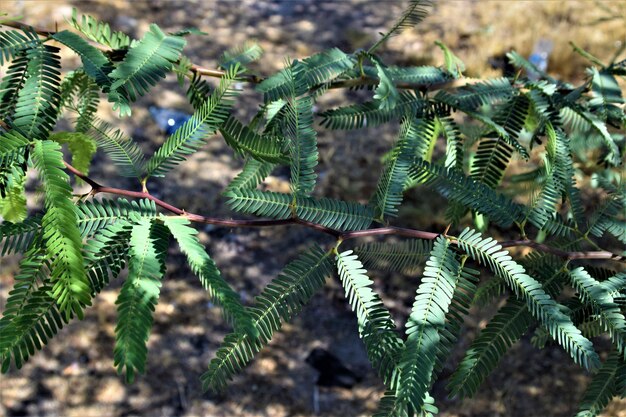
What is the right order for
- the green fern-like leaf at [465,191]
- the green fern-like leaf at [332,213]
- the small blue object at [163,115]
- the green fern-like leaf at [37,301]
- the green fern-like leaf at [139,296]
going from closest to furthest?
the green fern-like leaf at [139,296], the green fern-like leaf at [37,301], the green fern-like leaf at [332,213], the green fern-like leaf at [465,191], the small blue object at [163,115]

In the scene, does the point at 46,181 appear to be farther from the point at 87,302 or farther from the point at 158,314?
the point at 158,314

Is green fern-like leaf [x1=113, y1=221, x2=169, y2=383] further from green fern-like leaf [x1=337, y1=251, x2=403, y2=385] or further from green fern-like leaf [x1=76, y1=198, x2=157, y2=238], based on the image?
green fern-like leaf [x1=337, y1=251, x2=403, y2=385]

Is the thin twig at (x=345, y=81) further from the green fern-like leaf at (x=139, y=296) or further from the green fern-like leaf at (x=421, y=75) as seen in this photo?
the green fern-like leaf at (x=139, y=296)

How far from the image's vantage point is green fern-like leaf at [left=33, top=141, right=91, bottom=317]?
0.95 m

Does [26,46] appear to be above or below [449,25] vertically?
above

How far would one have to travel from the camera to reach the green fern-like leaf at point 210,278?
99 cm

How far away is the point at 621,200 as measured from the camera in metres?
1.54

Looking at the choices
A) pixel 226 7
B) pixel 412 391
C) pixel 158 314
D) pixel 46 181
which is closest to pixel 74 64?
pixel 226 7

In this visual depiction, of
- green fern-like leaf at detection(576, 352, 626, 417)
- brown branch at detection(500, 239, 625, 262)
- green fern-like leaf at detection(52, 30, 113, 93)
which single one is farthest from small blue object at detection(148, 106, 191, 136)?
green fern-like leaf at detection(576, 352, 626, 417)

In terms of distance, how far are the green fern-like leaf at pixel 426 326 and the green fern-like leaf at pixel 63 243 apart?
567 millimetres

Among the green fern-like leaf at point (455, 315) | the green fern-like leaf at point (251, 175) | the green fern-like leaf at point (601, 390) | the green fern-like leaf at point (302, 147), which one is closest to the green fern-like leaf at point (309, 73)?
the green fern-like leaf at point (302, 147)

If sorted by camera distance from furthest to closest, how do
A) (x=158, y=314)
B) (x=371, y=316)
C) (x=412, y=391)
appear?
1. (x=158, y=314)
2. (x=371, y=316)
3. (x=412, y=391)

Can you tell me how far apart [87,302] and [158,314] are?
2527 millimetres

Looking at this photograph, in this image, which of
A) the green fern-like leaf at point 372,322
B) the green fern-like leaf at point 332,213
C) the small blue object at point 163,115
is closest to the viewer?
the green fern-like leaf at point 372,322
